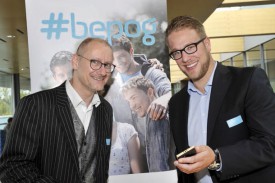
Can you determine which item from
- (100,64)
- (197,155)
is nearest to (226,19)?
(100,64)

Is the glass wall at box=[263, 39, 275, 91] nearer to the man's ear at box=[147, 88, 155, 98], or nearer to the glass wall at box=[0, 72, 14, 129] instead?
the man's ear at box=[147, 88, 155, 98]

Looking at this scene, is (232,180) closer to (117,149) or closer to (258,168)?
(258,168)

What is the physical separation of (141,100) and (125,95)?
0.15m

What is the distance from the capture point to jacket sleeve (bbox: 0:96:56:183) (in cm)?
200

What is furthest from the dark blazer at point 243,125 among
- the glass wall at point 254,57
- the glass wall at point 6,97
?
the glass wall at point 6,97

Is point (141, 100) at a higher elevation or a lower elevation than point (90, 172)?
higher

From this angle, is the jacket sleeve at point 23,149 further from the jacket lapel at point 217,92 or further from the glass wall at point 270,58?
the glass wall at point 270,58

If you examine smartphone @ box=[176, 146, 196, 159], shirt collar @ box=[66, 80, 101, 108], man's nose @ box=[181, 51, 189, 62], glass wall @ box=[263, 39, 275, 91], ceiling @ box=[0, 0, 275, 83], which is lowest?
smartphone @ box=[176, 146, 196, 159]

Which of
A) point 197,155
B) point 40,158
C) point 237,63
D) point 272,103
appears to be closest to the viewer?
point 197,155

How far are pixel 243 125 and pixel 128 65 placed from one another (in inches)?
59.4

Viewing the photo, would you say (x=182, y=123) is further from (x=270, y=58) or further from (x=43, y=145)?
(x=270, y=58)

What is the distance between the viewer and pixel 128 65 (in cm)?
317

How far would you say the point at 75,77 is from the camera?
94.7 inches

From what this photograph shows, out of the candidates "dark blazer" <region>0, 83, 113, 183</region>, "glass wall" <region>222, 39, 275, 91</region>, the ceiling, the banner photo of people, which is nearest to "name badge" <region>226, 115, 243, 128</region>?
"dark blazer" <region>0, 83, 113, 183</region>
